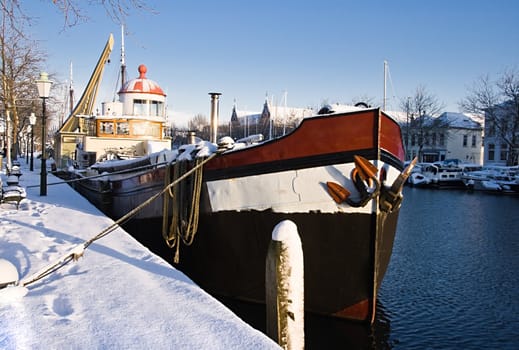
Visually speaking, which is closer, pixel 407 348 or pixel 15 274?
pixel 15 274

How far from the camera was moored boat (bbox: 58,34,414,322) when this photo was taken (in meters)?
5.60

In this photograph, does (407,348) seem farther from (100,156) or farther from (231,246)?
(100,156)

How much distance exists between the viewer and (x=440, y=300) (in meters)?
8.06

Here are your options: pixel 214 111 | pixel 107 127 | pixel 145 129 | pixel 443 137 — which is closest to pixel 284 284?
pixel 214 111

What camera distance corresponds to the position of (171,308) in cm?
383

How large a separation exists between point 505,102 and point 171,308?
47.4m

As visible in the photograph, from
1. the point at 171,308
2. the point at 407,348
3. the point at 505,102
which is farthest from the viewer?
the point at 505,102

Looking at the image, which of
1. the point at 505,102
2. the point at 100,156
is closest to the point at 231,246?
the point at 100,156

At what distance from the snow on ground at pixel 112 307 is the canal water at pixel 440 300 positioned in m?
2.28

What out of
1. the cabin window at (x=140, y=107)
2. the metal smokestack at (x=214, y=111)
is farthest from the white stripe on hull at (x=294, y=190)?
the cabin window at (x=140, y=107)

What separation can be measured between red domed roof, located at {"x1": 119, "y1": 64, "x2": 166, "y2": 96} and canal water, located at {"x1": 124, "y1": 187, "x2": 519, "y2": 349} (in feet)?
31.1

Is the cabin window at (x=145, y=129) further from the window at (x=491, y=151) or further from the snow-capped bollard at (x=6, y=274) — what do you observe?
the window at (x=491, y=151)

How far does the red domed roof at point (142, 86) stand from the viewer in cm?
1498

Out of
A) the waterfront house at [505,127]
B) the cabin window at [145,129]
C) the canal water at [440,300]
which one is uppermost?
the waterfront house at [505,127]
